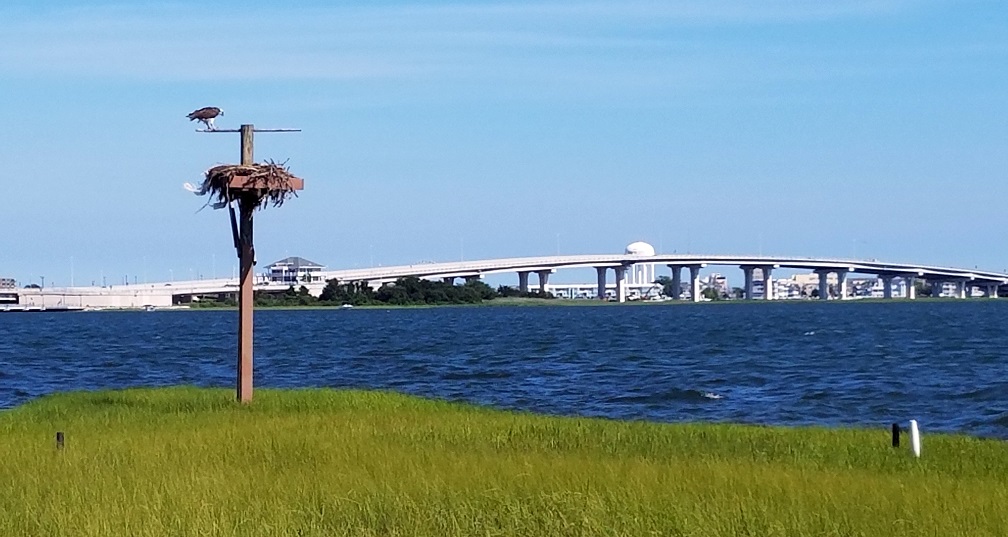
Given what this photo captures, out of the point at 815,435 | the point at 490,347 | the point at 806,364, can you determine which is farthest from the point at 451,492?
the point at 490,347

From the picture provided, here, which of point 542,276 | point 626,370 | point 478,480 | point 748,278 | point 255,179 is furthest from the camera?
point 748,278

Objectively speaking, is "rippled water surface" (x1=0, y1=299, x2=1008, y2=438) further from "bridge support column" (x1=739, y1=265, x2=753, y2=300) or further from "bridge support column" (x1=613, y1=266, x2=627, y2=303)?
"bridge support column" (x1=739, y1=265, x2=753, y2=300)

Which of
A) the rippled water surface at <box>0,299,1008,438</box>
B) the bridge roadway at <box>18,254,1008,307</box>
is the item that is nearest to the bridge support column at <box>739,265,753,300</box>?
the bridge roadway at <box>18,254,1008,307</box>

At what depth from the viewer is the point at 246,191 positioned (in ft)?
70.7

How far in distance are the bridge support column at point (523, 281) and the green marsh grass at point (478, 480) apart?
145 meters

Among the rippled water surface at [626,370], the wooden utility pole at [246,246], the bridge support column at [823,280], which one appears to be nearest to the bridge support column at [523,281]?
the bridge support column at [823,280]

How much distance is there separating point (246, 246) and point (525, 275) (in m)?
148

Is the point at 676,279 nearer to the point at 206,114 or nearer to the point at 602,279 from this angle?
the point at 602,279

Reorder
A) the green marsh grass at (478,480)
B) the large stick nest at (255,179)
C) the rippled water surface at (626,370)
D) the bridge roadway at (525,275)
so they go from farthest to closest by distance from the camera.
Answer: the bridge roadway at (525,275) → the rippled water surface at (626,370) → the large stick nest at (255,179) → the green marsh grass at (478,480)

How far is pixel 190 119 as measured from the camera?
22.1 metres

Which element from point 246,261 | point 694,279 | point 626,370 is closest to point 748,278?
point 694,279

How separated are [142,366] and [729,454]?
36.4m

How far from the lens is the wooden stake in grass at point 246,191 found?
21.2 m

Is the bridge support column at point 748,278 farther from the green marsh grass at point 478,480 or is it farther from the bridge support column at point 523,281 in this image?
the green marsh grass at point 478,480
